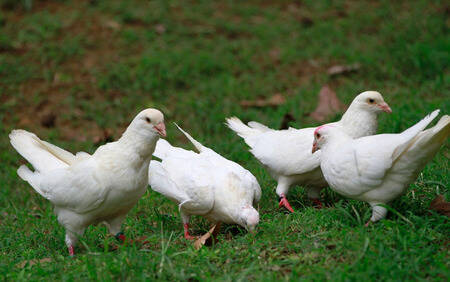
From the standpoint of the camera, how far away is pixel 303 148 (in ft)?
Answer: 16.4

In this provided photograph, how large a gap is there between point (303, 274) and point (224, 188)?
1.25m

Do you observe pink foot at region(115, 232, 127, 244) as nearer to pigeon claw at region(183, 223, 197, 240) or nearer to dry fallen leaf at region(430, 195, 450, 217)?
pigeon claw at region(183, 223, 197, 240)

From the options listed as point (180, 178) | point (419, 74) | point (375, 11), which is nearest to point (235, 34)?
point (375, 11)

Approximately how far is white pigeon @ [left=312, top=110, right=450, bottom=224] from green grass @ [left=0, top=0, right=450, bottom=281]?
19 cm

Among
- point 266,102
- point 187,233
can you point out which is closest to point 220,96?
point 266,102

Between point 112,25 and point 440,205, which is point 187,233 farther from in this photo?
point 112,25

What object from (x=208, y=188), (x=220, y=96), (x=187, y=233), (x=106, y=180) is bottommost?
(x=187, y=233)

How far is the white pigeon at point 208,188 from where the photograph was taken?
4.54 metres

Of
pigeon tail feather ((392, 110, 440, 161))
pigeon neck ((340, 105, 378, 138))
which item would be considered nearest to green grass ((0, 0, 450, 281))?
pigeon tail feather ((392, 110, 440, 161))

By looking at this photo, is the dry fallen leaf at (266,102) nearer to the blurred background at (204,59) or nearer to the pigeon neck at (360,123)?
the blurred background at (204,59)

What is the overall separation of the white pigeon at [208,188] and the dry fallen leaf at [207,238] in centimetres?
13

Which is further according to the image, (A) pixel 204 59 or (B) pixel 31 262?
(A) pixel 204 59

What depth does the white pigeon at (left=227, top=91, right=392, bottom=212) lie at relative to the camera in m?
4.83

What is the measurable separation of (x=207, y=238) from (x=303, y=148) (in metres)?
1.22
